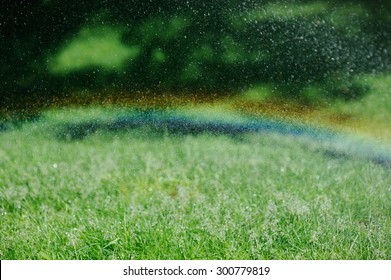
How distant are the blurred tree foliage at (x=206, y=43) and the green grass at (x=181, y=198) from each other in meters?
0.25

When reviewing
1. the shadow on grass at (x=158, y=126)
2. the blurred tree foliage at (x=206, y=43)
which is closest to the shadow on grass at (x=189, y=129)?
the shadow on grass at (x=158, y=126)

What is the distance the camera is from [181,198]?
2.25m

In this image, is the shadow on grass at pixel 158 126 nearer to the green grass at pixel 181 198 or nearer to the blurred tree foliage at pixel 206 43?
the green grass at pixel 181 198

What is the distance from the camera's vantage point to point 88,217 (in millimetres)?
2129

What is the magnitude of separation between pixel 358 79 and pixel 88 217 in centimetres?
144

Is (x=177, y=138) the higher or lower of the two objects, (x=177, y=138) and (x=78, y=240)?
the higher

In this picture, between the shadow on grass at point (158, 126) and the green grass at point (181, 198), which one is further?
the shadow on grass at point (158, 126)

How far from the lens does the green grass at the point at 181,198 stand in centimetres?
203

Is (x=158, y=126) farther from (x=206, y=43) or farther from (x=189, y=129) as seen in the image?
(x=206, y=43)

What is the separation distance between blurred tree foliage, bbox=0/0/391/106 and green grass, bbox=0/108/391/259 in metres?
0.25

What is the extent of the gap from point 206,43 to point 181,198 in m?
0.77

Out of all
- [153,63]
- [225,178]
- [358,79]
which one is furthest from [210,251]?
[358,79]
